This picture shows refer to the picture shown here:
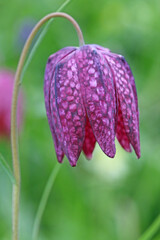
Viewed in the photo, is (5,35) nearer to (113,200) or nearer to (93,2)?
(93,2)

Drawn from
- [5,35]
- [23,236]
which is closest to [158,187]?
[23,236]

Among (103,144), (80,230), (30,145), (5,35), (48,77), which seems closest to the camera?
(103,144)

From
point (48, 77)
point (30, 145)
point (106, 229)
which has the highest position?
point (48, 77)

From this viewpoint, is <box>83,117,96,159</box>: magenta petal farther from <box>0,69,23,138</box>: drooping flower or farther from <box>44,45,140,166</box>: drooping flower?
<box>0,69,23,138</box>: drooping flower

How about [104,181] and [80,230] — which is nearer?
[80,230]

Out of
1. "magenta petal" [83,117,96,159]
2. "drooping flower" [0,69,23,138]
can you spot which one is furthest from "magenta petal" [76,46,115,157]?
"drooping flower" [0,69,23,138]

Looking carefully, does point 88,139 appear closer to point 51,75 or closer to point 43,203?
point 51,75

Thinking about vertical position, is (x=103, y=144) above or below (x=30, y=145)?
above

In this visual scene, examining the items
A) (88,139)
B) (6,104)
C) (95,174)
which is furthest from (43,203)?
(95,174)
